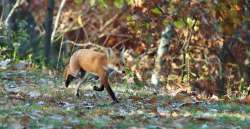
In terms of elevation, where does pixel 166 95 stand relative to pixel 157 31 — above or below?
below

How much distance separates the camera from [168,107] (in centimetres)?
1174

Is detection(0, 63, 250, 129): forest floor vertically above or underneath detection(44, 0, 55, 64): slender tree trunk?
underneath

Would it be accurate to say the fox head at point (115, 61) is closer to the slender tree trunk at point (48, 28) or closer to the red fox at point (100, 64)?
the red fox at point (100, 64)

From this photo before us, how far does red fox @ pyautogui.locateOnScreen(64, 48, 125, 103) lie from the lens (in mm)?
11867

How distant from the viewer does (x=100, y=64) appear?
1208 centimetres

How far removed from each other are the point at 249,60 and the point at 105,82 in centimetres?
1192

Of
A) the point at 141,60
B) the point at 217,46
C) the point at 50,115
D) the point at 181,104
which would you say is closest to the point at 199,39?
the point at 217,46

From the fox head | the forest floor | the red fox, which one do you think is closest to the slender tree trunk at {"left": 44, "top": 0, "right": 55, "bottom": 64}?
the forest floor

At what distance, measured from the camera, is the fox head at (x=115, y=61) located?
1184 cm

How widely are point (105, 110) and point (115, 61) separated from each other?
4.06ft

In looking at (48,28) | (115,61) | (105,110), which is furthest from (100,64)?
(48,28)

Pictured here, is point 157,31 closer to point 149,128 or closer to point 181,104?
point 181,104

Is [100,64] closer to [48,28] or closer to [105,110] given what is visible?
[105,110]

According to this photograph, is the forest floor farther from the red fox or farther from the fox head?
the fox head
